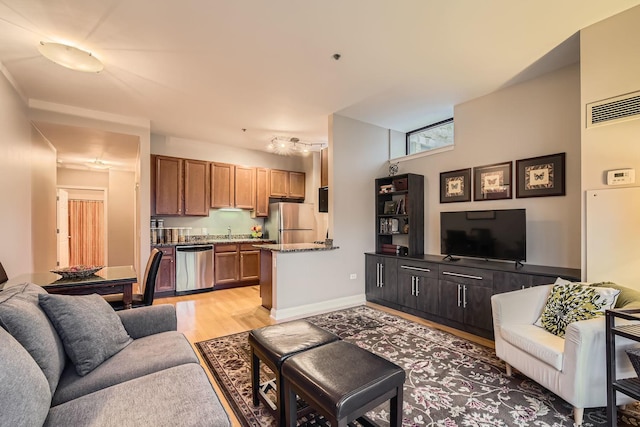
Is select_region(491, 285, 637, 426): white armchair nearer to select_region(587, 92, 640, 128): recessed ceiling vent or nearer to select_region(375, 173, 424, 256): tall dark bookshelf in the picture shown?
select_region(587, 92, 640, 128): recessed ceiling vent

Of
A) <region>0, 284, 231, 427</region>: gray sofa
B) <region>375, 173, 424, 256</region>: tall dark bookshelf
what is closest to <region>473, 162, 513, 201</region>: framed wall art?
<region>375, 173, 424, 256</region>: tall dark bookshelf

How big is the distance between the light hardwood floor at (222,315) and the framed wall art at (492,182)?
1749mm

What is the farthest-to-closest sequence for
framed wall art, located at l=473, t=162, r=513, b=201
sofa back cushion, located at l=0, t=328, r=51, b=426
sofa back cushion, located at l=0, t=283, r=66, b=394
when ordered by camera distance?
framed wall art, located at l=473, t=162, r=513, b=201, sofa back cushion, located at l=0, t=283, r=66, b=394, sofa back cushion, located at l=0, t=328, r=51, b=426

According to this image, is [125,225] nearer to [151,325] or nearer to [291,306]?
[291,306]

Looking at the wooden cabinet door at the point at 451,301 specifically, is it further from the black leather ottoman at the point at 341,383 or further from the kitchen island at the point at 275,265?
the black leather ottoman at the point at 341,383

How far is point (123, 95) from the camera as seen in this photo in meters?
3.54

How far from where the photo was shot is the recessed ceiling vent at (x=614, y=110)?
2.19 metres

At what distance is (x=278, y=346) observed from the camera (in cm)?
183

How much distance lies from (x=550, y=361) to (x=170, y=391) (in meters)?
2.37

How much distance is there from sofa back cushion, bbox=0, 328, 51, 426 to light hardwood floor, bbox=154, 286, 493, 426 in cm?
141

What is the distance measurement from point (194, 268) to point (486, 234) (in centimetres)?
471

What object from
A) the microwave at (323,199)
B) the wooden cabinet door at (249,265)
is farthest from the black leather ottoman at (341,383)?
the wooden cabinet door at (249,265)

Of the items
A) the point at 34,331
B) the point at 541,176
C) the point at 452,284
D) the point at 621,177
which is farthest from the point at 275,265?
the point at 621,177

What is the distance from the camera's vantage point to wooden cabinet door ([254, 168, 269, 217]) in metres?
6.27
